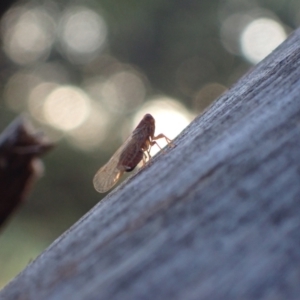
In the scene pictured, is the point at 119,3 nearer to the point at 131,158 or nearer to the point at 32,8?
the point at 32,8

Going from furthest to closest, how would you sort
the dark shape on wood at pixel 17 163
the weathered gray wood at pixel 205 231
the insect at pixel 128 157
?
1. the insect at pixel 128 157
2. the dark shape on wood at pixel 17 163
3. the weathered gray wood at pixel 205 231

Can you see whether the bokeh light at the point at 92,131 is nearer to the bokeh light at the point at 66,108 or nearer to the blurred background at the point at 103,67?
the blurred background at the point at 103,67

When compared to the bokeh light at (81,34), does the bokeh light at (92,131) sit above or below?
below

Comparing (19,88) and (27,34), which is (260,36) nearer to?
(27,34)

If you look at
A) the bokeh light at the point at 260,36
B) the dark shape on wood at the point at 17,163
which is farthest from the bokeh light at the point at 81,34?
the dark shape on wood at the point at 17,163

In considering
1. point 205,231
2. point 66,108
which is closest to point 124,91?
point 66,108

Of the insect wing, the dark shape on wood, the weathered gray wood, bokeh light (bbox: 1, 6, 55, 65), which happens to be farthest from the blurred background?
the weathered gray wood

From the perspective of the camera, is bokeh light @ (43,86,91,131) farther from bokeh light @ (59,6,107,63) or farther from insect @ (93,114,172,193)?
insect @ (93,114,172,193)

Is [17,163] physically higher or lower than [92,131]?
lower
